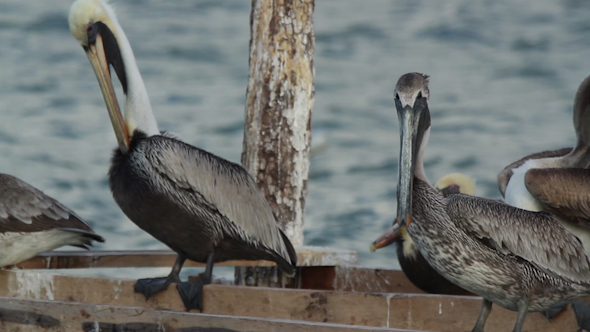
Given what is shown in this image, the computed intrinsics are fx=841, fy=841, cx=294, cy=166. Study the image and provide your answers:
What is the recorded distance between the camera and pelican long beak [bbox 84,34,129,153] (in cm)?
402

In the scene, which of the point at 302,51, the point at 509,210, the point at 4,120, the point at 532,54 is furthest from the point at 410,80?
the point at 532,54

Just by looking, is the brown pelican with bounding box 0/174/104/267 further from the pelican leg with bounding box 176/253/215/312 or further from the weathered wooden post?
the weathered wooden post

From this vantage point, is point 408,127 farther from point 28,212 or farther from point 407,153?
point 28,212

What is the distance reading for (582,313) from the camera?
340cm

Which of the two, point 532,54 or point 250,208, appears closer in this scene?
point 250,208

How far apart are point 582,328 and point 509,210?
0.62 meters

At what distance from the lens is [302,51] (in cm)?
472

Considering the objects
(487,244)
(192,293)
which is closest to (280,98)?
(192,293)

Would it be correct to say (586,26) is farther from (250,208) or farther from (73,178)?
(250,208)

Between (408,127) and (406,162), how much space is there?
0.13 metres

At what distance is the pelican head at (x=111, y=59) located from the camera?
4.11 metres

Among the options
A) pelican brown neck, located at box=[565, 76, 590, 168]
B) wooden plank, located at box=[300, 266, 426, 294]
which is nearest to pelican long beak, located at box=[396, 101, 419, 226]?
pelican brown neck, located at box=[565, 76, 590, 168]

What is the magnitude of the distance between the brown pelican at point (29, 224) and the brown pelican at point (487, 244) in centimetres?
201

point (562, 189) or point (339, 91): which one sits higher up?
point (339, 91)
